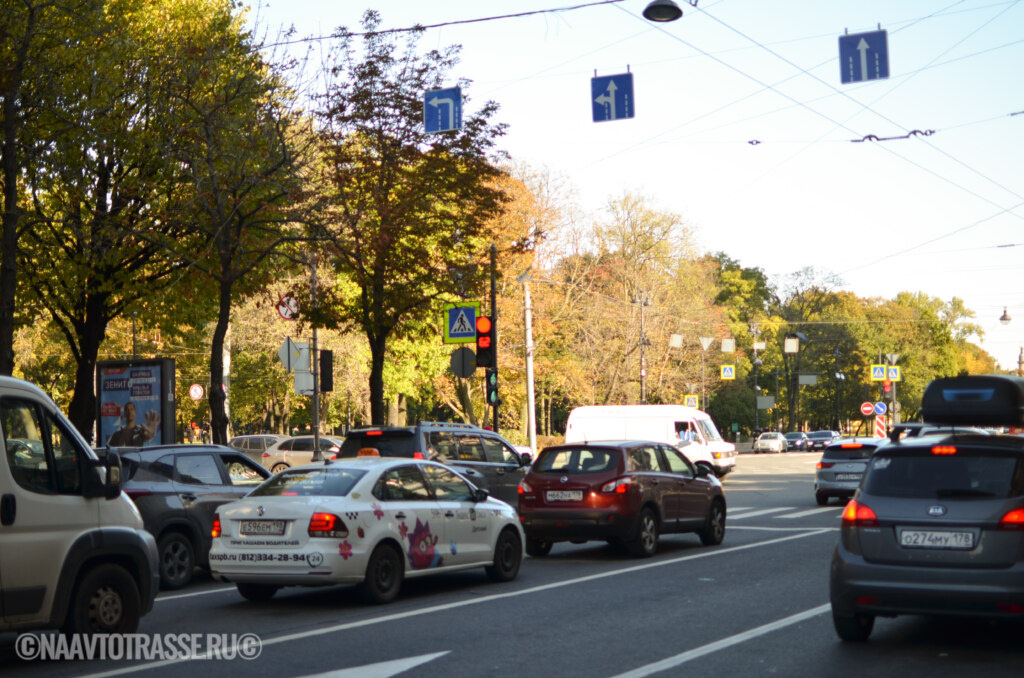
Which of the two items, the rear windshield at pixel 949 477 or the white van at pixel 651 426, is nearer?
the rear windshield at pixel 949 477

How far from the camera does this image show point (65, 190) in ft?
85.0

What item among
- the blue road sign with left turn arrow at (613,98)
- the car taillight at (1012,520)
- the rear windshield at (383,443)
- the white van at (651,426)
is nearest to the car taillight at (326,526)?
the car taillight at (1012,520)

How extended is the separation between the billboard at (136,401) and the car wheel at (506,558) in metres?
10.3

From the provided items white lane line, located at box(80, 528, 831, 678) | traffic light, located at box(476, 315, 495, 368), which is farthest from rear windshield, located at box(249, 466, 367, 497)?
traffic light, located at box(476, 315, 495, 368)

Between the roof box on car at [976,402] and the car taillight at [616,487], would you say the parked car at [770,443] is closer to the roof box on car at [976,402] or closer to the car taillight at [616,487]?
the car taillight at [616,487]

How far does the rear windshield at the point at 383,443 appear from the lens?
18.0 m

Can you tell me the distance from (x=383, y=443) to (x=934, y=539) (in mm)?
10904

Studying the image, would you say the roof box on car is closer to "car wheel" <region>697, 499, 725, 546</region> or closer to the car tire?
the car tire

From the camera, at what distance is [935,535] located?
27.6ft

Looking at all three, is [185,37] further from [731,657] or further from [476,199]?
[731,657]

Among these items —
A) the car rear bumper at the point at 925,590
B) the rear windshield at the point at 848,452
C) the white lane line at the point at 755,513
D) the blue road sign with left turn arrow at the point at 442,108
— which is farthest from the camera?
the rear windshield at the point at 848,452

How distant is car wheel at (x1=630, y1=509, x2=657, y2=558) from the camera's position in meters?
15.7

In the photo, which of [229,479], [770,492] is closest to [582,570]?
[229,479]

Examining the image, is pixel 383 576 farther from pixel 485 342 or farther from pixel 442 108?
pixel 485 342
